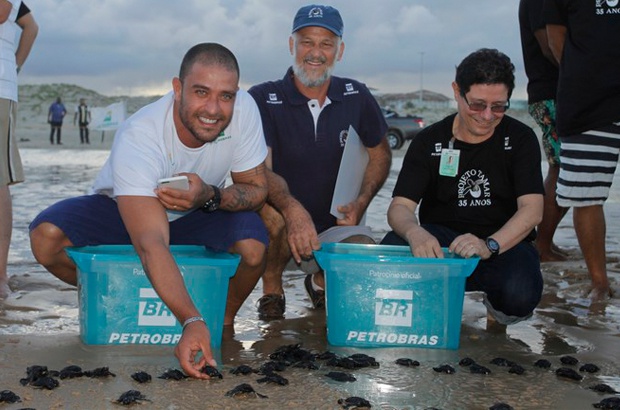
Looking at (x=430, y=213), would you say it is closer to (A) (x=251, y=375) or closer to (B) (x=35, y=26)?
(A) (x=251, y=375)

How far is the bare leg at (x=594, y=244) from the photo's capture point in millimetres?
4578

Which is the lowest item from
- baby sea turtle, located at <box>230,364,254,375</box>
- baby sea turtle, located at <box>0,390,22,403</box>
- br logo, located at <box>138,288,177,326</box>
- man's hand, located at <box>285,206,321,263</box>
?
baby sea turtle, located at <box>0,390,22,403</box>

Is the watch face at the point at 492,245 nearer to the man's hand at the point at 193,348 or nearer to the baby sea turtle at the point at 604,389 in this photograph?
the baby sea turtle at the point at 604,389

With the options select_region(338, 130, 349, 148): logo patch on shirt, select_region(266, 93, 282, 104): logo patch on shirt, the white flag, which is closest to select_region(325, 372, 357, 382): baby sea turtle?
select_region(338, 130, 349, 148): logo patch on shirt

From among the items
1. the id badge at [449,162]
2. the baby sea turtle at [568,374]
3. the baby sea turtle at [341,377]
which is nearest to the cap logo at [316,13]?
the id badge at [449,162]

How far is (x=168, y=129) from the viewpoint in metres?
3.59

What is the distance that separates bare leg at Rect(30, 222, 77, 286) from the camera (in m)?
3.74

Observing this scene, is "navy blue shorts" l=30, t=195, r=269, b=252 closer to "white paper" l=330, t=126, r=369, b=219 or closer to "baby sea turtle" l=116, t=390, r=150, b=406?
"white paper" l=330, t=126, r=369, b=219

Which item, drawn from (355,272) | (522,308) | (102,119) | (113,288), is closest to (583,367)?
(522,308)

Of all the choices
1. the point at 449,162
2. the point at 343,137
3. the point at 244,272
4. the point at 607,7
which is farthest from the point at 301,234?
the point at 607,7

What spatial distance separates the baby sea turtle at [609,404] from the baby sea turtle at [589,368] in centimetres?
41

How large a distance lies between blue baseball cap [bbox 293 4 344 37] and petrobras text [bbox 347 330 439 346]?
181 cm

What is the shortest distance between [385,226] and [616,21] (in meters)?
3.22

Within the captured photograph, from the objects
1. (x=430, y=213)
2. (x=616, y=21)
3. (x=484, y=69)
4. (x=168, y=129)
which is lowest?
(x=430, y=213)
